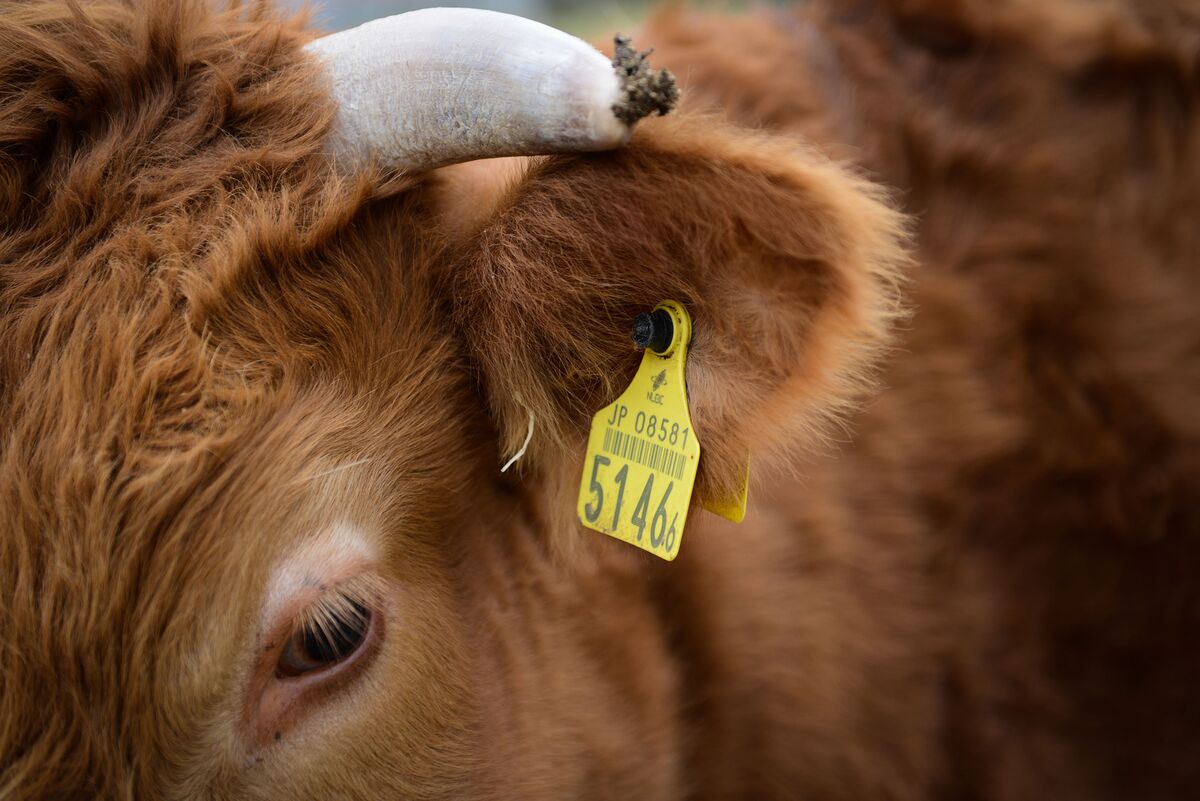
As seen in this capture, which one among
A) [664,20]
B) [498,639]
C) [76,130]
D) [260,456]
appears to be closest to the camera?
[260,456]

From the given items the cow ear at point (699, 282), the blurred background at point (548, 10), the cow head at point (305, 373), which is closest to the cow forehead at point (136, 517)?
the cow head at point (305, 373)

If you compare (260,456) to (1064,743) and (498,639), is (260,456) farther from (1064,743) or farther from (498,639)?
(1064,743)

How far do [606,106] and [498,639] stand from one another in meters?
0.88

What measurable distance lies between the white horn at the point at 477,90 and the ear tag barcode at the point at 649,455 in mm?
313

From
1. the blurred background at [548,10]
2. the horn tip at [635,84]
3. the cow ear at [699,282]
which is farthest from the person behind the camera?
the blurred background at [548,10]

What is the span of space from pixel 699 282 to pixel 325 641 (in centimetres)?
74

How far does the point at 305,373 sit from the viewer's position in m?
1.64

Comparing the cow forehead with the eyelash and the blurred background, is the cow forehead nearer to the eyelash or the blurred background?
the eyelash

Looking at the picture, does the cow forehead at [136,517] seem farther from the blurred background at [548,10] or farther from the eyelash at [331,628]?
the blurred background at [548,10]

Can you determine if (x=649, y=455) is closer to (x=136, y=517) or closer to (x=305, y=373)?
(x=305, y=373)

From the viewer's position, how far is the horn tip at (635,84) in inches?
55.6

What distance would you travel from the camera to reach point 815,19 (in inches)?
109

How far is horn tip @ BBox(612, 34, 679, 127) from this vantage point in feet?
4.63

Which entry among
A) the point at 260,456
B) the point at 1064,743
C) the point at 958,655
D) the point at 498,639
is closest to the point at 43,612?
the point at 260,456
